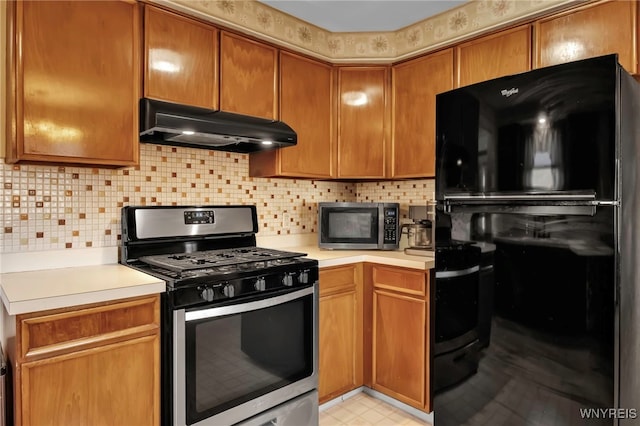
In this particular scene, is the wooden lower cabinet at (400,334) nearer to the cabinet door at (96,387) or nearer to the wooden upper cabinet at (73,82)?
the cabinet door at (96,387)

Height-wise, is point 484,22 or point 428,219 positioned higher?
point 484,22

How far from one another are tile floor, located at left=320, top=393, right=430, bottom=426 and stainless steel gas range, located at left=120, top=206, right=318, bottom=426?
0.67 ft

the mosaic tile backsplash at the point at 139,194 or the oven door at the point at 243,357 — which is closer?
the oven door at the point at 243,357

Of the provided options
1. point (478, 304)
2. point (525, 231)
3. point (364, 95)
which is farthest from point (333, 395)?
point (364, 95)

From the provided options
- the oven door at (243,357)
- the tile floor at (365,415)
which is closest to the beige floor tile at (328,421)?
the tile floor at (365,415)

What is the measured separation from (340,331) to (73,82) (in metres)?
1.81

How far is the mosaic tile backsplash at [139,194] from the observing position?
5.81ft

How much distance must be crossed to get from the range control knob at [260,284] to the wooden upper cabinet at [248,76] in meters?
0.95

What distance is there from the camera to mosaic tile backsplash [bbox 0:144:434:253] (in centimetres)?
177

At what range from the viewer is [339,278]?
230 cm

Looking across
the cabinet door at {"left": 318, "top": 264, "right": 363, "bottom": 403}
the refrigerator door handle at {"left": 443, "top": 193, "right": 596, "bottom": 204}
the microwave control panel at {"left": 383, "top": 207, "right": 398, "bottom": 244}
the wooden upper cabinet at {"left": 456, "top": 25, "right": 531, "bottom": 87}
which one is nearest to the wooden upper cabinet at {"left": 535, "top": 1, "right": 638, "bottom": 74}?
the wooden upper cabinet at {"left": 456, "top": 25, "right": 531, "bottom": 87}

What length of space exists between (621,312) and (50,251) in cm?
236

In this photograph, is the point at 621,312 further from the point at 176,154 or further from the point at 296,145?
the point at 176,154

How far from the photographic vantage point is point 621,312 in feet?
4.63
